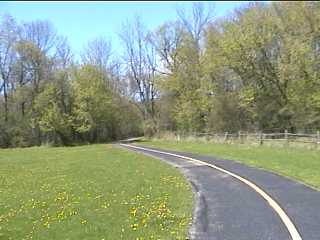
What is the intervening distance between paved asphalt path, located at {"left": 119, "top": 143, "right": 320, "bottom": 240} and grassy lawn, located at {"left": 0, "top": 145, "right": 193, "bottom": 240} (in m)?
0.47

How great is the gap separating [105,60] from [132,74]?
20.8 feet

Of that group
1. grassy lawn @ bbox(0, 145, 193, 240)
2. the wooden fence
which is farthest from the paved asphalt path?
the wooden fence

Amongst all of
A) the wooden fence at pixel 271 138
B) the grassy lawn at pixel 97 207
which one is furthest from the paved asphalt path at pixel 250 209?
the wooden fence at pixel 271 138

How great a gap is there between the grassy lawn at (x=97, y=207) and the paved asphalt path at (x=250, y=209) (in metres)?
0.47

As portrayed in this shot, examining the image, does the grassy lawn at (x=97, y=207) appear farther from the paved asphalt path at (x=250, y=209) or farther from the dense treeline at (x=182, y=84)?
the dense treeline at (x=182, y=84)

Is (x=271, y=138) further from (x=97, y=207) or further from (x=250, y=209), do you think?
(x=250, y=209)

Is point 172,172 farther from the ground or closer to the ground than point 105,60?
closer to the ground

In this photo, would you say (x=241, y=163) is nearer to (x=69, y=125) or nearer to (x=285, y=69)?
(x=285, y=69)

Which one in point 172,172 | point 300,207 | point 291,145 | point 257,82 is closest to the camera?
point 300,207

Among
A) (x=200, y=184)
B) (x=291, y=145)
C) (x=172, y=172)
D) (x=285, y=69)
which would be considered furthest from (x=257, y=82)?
(x=200, y=184)

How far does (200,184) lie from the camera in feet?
61.9

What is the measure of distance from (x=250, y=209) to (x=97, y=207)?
403 cm

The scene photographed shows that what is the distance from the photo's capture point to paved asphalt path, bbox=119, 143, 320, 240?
1003 cm

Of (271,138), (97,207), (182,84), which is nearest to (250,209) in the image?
(97,207)
